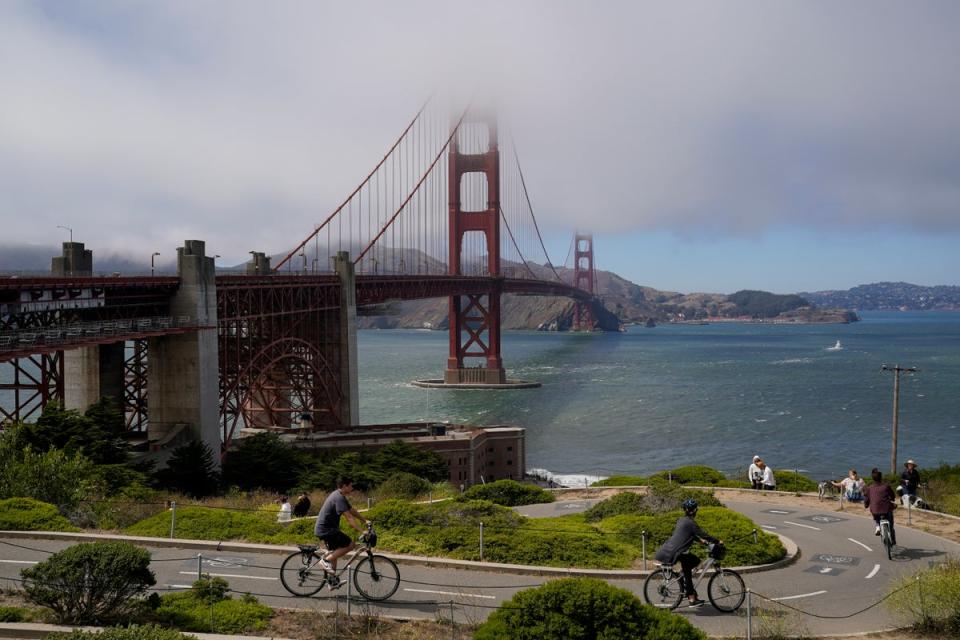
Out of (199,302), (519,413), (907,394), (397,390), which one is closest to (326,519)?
(199,302)

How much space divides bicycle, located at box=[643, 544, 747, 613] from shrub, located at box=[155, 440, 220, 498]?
61.5 ft

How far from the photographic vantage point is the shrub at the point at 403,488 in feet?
73.4

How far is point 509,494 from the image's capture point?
20828 millimetres

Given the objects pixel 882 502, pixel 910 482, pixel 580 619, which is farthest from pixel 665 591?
pixel 910 482

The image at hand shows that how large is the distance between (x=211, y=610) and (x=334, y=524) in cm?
149

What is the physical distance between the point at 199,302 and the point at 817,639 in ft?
85.1

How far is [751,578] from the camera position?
→ 11.6m

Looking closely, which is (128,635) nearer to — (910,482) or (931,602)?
(931,602)

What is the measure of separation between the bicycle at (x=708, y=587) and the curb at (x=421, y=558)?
4.55 feet

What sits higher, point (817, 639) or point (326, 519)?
point (326, 519)

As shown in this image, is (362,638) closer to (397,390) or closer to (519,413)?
(519,413)

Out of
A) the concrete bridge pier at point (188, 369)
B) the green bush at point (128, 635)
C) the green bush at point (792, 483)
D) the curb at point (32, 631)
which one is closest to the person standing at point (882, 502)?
the curb at point (32, 631)

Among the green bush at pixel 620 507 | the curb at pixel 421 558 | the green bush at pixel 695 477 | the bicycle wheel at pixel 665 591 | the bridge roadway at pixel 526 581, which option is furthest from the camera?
the green bush at pixel 695 477

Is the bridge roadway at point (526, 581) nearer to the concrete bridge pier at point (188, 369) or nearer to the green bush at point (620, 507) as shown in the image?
the green bush at point (620, 507)
